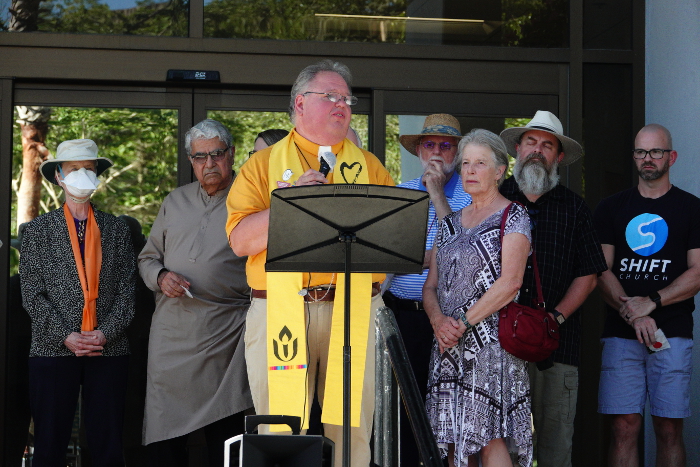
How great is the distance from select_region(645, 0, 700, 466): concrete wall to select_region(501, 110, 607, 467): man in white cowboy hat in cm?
148

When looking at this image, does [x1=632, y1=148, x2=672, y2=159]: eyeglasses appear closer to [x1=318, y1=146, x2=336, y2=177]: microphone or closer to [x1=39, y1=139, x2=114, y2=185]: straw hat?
[x1=318, y1=146, x2=336, y2=177]: microphone

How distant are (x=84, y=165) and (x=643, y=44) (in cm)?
377

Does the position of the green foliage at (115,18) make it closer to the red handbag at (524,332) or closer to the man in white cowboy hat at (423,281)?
the man in white cowboy hat at (423,281)

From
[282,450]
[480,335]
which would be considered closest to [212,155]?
[480,335]

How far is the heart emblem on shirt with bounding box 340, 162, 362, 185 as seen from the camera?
396cm

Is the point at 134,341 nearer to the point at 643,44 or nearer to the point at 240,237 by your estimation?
the point at 240,237

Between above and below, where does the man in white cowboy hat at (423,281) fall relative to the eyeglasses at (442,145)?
below

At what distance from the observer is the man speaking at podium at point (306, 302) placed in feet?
12.5

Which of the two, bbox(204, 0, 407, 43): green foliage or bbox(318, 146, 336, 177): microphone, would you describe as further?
bbox(204, 0, 407, 43): green foliage

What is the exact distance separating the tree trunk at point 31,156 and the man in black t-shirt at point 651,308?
11.5ft

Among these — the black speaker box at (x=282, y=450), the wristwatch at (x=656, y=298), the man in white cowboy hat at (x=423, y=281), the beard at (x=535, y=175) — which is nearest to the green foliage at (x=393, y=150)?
the man in white cowboy hat at (x=423, y=281)

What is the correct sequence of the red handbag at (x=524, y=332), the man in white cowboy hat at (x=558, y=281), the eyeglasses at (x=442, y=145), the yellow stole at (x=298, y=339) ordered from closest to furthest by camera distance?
the yellow stole at (x=298, y=339), the red handbag at (x=524, y=332), the man in white cowboy hat at (x=558, y=281), the eyeglasses at (x=442, y=145)

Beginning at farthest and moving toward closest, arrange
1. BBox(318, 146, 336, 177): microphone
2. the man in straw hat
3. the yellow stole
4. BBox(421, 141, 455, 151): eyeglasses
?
BBox(421, 141, 455, 151): eyeglasses < the man in straw hat < the yellow stole < BBox(318, 146, 336, 177): microphone

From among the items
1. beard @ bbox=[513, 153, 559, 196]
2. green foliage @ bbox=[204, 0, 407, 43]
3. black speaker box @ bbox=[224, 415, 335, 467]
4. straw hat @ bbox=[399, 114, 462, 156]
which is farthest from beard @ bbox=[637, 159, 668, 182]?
black speaker box @ bbox=[224, 415, 335, 467]
